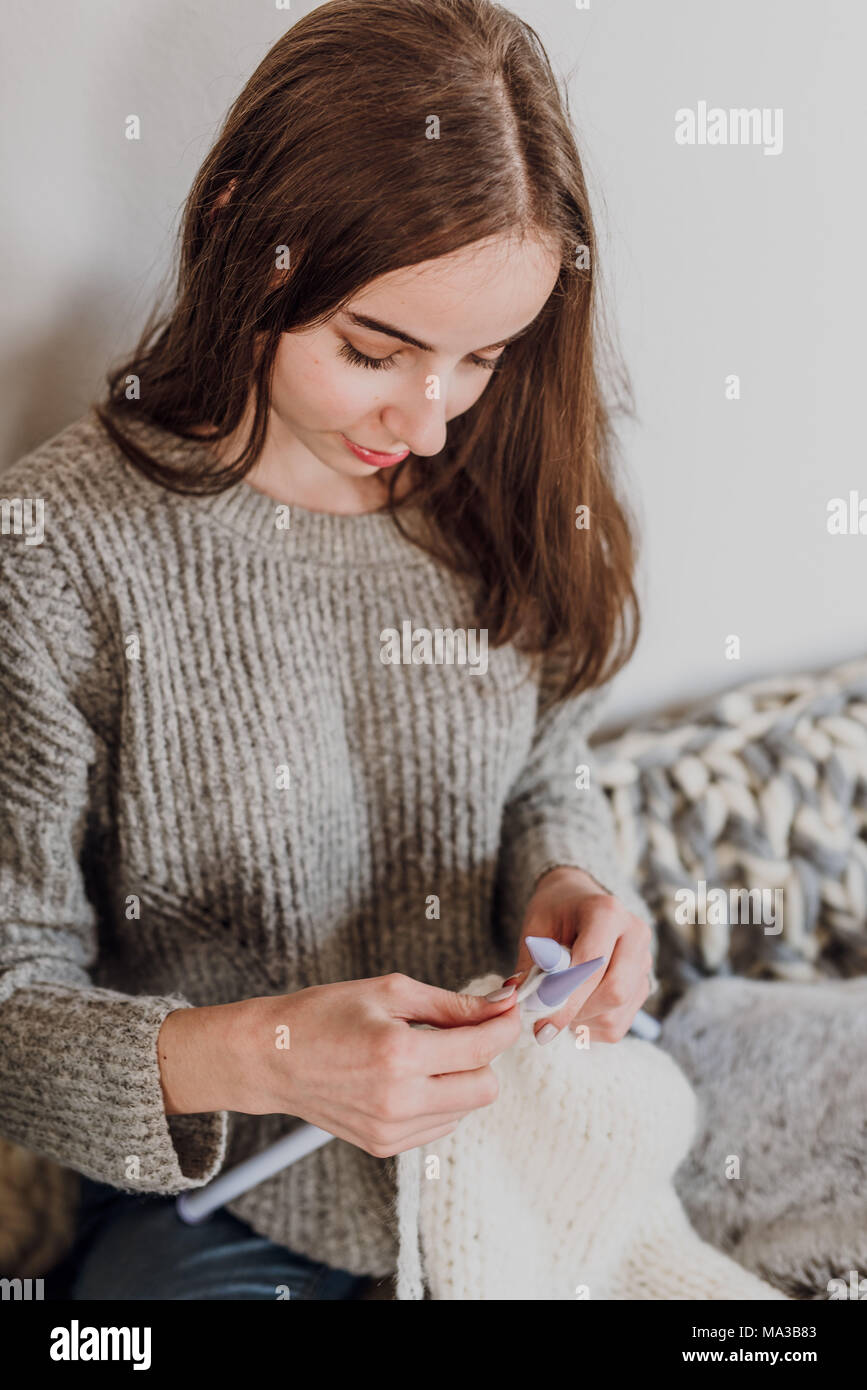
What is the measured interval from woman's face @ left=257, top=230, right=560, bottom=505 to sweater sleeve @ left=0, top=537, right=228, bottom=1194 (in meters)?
0.21

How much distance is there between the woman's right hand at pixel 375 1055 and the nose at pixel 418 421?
0.32m

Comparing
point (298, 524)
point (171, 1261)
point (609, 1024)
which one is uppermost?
point (298, 524)

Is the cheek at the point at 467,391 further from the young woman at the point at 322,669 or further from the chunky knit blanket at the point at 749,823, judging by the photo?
the chunky knit blanket at the point at 749,823

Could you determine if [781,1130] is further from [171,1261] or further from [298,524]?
[298,524]

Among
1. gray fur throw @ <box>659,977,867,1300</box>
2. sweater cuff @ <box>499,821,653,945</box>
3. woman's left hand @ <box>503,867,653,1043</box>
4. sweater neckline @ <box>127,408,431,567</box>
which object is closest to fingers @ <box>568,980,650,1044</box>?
woman's left hand @ <box>503,867,653,1043</box>

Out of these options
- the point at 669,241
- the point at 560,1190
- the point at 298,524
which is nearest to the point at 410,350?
the point at 298,524

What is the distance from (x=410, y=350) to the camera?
1.99ft

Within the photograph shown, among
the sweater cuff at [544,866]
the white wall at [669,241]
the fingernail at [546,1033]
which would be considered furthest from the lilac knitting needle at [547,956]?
the white wall at [669,241]

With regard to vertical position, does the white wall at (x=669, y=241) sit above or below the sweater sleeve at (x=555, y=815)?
above

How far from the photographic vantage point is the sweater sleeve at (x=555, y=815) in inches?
32.6

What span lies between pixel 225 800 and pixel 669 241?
54cm

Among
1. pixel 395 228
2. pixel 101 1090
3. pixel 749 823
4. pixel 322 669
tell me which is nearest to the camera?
pixel 395 228

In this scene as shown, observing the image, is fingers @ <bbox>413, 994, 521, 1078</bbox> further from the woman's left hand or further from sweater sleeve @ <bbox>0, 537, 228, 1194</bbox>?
sweater sleeve @ <bbox>0, 537, 228, 1194</bbox>
